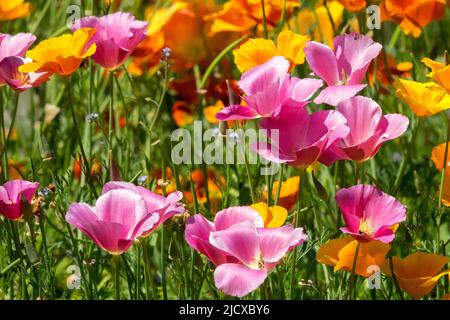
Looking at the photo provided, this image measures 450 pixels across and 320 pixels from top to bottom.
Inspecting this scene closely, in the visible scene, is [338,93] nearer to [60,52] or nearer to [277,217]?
[277,217]

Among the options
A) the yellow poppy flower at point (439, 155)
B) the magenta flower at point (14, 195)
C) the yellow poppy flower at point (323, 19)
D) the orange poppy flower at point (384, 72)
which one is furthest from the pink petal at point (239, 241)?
the yellow poppy flower at point (323, 19)

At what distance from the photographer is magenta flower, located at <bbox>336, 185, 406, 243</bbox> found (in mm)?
965

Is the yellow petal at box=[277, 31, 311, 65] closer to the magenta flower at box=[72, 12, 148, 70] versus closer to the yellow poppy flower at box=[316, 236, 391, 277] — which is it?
the magenta flower at box=[72, 12, 148, 70]

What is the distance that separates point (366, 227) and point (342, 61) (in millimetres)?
218

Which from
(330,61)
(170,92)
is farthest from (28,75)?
(170,92)

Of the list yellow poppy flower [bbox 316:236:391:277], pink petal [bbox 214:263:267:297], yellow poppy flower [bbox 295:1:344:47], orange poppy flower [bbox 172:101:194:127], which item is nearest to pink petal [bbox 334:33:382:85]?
yellow poppy flower [bbox 316:236:391:277]

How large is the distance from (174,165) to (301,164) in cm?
24

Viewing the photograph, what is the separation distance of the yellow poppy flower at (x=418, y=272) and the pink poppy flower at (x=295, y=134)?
5.9 inches

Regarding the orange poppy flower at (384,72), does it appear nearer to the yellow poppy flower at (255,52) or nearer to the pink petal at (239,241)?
the yellow poppy flower at (255,52)

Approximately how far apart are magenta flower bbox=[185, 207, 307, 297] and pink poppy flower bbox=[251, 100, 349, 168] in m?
0.08

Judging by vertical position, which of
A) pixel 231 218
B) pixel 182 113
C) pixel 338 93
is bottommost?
pixel 182 113

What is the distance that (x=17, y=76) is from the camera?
3.76 ft

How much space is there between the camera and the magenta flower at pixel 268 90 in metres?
0.99

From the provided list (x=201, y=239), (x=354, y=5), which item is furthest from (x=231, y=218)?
(x=354, y=5)
